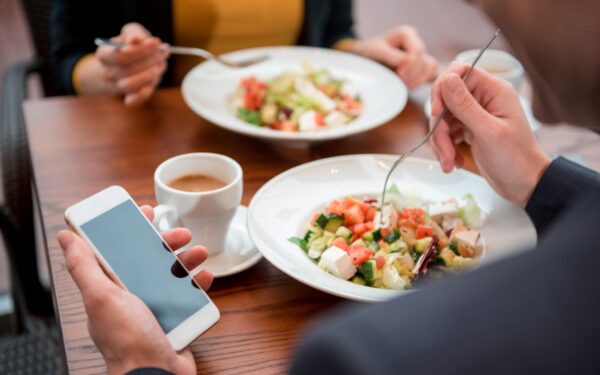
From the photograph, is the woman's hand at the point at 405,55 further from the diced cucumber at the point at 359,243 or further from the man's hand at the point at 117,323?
the man's hand at the point at 117,323

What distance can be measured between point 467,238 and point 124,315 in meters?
0.51

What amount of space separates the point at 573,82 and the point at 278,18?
4.46 feet

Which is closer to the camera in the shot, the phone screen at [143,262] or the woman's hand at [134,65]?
the phone screen at [143,262]

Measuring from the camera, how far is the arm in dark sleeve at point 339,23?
75.2 inches

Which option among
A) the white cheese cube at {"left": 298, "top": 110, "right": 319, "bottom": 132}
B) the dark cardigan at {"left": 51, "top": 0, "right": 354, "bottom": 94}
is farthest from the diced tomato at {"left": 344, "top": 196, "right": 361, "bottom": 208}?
the dark cardigan at {"left": 51, "top": 0, "right": 354, "bottom": 94}

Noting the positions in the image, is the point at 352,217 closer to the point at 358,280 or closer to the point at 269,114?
the point at 358,280

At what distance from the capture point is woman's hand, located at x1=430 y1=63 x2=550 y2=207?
3.35ft

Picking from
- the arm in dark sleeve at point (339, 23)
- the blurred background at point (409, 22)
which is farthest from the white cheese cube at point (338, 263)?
the blurred background at point (409, 22)

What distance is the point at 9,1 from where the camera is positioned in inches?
179

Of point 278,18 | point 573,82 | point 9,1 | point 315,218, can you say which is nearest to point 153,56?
point 278,18

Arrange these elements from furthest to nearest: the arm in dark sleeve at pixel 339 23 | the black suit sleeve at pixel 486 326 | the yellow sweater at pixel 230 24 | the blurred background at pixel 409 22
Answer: the blurred background at pixel 409 22 < the arm in dark sleeve at pixel 339 23 < the yellow sweater at pixel 230 24 < the black suit sleeve at pixel 486 326

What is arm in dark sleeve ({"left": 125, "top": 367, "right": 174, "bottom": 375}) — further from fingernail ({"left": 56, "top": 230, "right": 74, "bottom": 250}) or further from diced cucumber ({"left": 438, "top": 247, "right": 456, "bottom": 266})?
diced cucumber ({"left": 438, "top": 247, "right": 456, "bottom": 266})

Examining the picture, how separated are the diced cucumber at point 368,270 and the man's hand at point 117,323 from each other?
0.27 metres

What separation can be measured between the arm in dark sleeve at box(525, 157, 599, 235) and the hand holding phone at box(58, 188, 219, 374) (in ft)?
1.71
